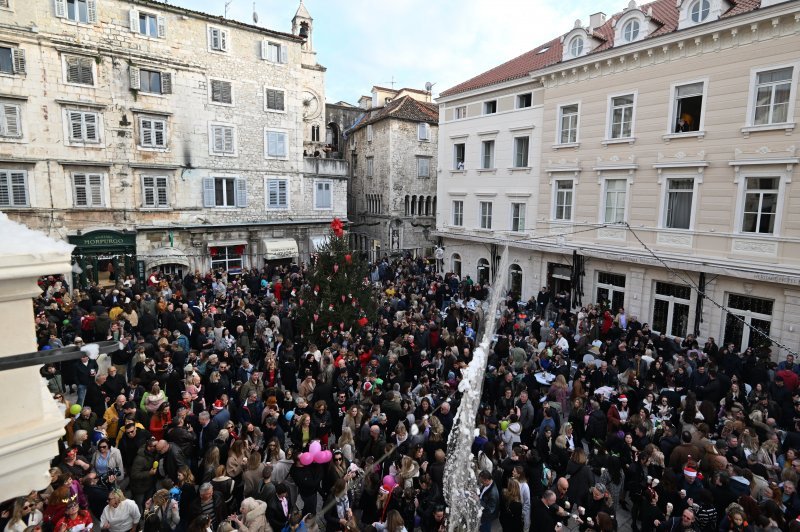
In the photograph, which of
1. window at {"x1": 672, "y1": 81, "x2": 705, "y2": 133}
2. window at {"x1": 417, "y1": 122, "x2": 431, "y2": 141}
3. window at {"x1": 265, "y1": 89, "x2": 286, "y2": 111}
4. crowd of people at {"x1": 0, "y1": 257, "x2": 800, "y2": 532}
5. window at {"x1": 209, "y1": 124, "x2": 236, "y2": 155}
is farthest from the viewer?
window at {"x1": 417, "y1": 122, "x2": 431, "y2": 141}

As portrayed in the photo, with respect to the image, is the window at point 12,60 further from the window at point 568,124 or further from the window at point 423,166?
the window at point 423,166

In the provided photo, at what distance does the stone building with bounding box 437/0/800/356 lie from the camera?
15.6 metres

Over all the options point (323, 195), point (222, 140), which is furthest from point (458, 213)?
point (222, 140)

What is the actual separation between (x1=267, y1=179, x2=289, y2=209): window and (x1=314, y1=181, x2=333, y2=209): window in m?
2.10

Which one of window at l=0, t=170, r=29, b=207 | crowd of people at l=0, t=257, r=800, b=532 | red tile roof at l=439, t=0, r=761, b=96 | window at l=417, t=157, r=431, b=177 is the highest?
red tile roof at l=439, t=0, r=761, b=96

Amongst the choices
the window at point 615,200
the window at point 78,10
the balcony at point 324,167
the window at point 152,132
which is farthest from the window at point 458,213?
the window at point 78,10

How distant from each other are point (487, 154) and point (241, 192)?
14.7 m

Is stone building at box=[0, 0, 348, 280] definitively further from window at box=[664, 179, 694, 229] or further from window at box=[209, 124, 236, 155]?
window at box=[664, 179, 694, 229]

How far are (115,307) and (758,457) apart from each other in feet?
57.3

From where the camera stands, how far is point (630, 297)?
2005 centimetres

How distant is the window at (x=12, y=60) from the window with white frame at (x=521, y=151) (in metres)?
23.6

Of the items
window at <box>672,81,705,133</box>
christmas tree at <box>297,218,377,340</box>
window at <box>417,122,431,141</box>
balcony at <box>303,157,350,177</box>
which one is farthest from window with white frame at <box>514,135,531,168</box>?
window at <box>417,122,431,141</box>

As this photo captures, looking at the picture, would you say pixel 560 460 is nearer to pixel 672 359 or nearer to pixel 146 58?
pixel 672 359

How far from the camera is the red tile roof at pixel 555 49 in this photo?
17.9 metres
